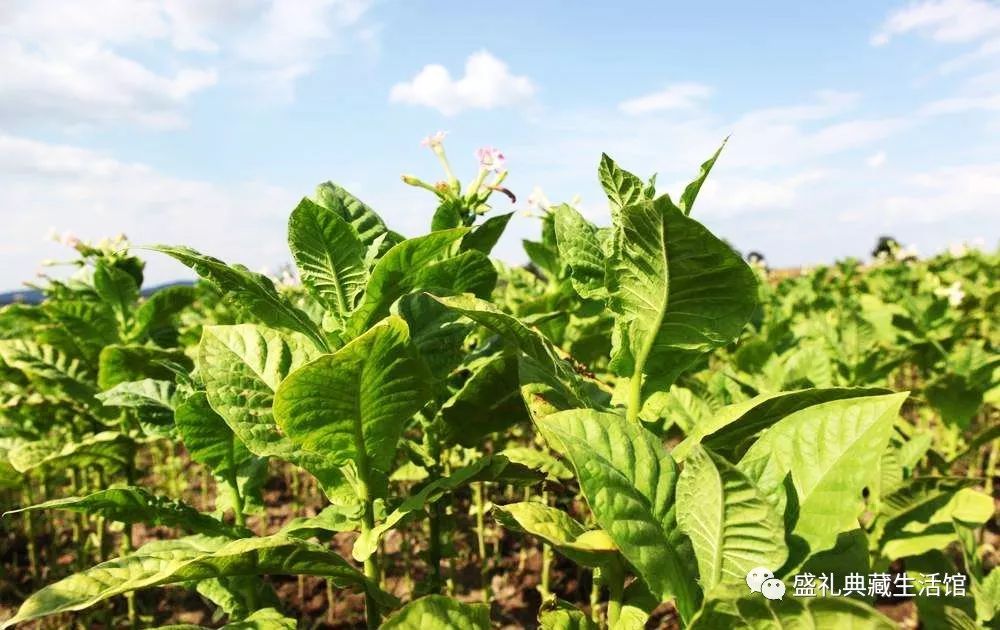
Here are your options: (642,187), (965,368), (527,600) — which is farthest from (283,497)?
(642,187)

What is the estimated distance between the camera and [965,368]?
3.24m

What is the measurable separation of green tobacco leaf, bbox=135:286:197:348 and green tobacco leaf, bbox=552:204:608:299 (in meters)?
1.79

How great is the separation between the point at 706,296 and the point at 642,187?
229 mm

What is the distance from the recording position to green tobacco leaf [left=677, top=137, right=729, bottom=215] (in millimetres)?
1292

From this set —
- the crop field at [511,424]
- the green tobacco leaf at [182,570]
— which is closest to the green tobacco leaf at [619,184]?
the crop field at [511,424]

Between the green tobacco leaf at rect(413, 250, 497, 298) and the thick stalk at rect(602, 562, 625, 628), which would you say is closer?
the thick stalk at rect(602, 562, 625, 628)

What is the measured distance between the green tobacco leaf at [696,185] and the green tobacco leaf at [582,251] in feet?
0.77

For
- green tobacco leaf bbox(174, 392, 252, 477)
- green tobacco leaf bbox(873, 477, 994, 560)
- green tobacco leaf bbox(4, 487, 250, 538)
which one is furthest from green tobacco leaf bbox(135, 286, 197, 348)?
green tobacco leaf bbox(873, 477, 994, 560)

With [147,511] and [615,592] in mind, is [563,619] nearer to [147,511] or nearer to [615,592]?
[615,592]

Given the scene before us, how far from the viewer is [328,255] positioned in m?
1.61

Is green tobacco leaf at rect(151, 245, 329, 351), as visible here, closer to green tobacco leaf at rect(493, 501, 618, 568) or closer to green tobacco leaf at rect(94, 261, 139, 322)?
green tobacco leaf at rect(493, 501, 618, 568)

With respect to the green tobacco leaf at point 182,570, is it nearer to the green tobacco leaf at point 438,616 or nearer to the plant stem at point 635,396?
the green tobacco leaf at point 438,616

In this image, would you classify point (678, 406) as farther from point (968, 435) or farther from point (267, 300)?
point (968, 435)

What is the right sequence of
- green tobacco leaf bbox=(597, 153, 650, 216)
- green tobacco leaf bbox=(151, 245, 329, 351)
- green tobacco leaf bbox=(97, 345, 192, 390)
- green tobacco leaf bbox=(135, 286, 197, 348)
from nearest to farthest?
green tobacco leaf bbox=(597, 153, 650, 216) < green tobacco leaf bbox=(151, 245, 329, 351) < green tobacco leaf bbox=(97, 345, 192, 390) < green tobacco leaf bbox=(135, 286, 197, 348)
